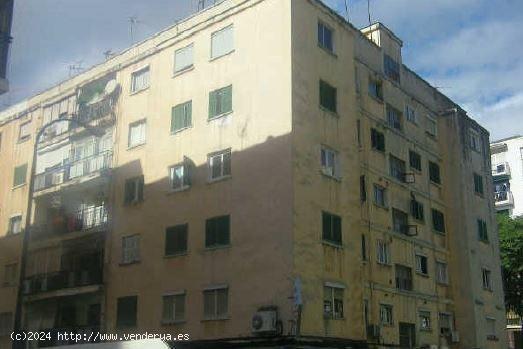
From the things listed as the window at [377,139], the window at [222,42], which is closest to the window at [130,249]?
the window at [222,42]

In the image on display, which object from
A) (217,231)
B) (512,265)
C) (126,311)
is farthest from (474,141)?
(126,311)

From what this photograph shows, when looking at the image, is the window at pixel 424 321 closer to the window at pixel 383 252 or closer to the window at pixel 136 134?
the window at pixel 383 252

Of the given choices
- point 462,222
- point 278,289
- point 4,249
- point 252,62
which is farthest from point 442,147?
point 4,249

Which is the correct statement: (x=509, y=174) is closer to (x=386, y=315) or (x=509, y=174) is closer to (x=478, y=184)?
(x=478, y=184)

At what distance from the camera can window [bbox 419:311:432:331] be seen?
35.0 meters

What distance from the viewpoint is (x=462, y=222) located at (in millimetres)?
39406

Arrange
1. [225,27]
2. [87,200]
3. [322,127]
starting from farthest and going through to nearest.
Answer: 1. [87,200]
2. [225,27]
3. [322,127]

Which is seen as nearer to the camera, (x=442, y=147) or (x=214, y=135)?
(x=214, y=135)

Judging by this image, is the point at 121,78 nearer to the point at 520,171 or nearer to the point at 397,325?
the point at 397,325

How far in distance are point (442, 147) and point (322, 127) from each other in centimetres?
1334

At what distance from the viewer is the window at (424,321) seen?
115 ft

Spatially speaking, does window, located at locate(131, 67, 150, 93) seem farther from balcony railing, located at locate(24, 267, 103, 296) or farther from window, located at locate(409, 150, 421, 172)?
window, located at locate(409, 150, 421, 172)

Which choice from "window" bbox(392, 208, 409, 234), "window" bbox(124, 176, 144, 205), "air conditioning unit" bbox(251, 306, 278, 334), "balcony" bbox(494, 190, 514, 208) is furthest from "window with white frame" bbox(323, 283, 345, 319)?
"balcony" bbox(494, 190, 514, 208)

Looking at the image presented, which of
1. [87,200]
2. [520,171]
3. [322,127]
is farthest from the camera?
[520,171]
